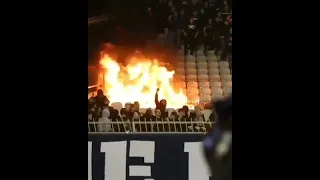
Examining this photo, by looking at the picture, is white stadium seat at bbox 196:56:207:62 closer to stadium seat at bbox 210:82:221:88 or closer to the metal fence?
stadium seat at bbox 210:82:221:88

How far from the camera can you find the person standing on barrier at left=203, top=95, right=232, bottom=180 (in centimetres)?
134

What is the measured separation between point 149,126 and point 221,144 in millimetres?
246

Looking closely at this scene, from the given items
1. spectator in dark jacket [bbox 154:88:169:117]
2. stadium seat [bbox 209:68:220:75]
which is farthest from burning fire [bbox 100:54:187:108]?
stadium seat [bbox 209:68:220:75]

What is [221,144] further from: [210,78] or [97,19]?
[97,19]

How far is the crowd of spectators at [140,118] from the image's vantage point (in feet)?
4.42

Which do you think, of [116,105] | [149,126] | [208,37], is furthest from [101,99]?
[208,37]

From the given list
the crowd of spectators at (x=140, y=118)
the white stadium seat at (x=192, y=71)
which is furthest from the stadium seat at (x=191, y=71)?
the crowd of spectators at (x=140, y=118)

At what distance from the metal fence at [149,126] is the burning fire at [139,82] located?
0.18ft

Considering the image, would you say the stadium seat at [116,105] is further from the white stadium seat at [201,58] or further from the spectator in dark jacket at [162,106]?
the white stadium seat at [201,58]
